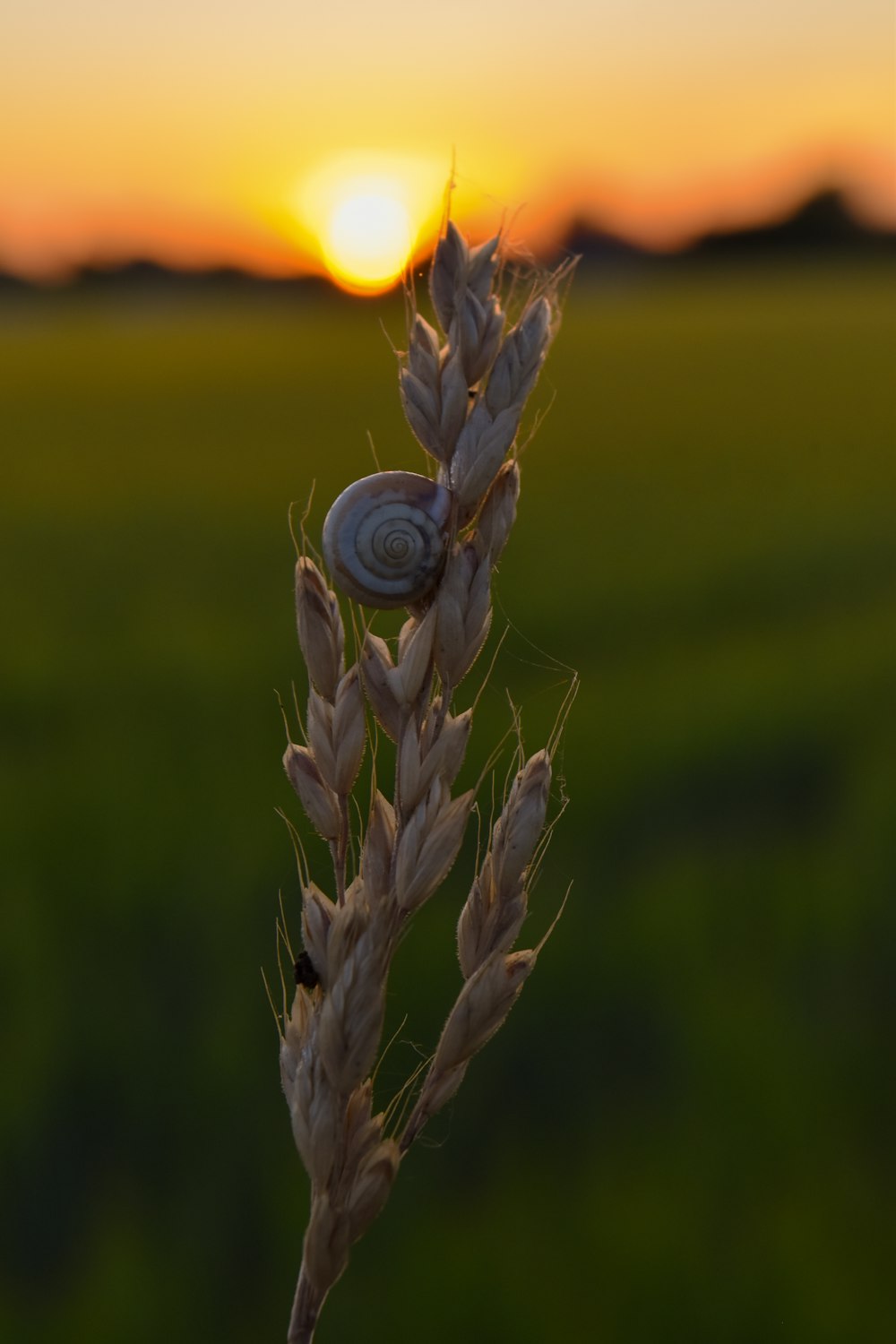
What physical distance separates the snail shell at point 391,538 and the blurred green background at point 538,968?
0.47 meters

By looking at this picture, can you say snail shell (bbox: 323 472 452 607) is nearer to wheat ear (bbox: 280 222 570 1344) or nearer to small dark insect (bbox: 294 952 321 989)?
wheat ear (bbox: 280 222 570 1344)

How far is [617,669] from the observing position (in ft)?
16.7

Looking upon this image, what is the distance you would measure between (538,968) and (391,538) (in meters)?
2.45

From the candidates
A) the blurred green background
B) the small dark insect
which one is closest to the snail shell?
the small dark insect

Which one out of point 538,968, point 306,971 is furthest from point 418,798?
point 538,968

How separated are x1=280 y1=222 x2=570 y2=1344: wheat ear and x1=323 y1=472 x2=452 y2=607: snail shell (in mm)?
14

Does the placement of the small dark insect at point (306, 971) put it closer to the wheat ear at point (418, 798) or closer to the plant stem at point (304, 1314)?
the wheat ear at point (418, 798)

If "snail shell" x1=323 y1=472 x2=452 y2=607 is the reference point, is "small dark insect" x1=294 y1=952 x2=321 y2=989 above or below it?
below

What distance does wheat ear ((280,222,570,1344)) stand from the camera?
80 centimetres

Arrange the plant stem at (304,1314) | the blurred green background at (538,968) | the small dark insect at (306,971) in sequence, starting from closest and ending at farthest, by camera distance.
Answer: the plant stem at (304,1314) < the small dark insect at (306,971) < the blurred green background at (538,968)

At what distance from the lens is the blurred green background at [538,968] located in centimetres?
224

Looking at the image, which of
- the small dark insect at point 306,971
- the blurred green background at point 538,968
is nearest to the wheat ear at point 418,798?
the small dark insect at point 306,971

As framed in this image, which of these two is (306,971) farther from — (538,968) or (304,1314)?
(538,968)

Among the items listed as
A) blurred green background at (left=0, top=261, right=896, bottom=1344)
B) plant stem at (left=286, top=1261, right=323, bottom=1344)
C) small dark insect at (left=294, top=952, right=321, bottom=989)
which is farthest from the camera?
blurred green background at (left=0, top=261, right=896, bottom=1344)
